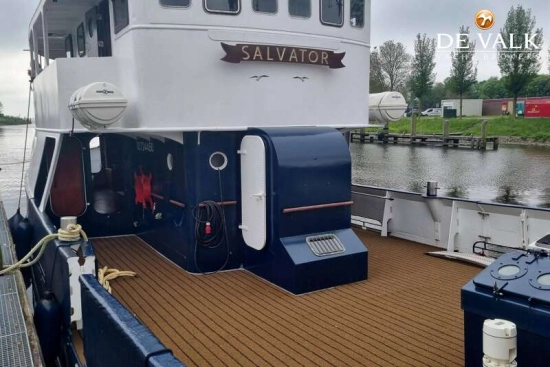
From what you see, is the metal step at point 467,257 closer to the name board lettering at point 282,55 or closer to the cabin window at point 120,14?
the name board lettering at point 282,55

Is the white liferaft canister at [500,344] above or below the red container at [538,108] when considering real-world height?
below

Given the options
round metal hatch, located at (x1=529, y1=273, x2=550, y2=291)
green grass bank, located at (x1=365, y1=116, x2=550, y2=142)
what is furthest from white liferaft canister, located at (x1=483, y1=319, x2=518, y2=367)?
green grass bank, located at (x1=365, y1=116, x2=550, y2=142)

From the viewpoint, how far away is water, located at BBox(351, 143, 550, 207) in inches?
964

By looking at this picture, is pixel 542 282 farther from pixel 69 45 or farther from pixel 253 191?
pixel 69 45

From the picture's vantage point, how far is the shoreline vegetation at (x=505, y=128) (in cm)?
4134

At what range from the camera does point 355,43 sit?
709cm

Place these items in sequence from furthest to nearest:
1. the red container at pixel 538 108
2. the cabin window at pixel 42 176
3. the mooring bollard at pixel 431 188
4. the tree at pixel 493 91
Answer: the tree at pixel 493 91
the red container at pixel 538 108
the cabin window at pixel 42 176
the mooring bollard at pixel 431 188

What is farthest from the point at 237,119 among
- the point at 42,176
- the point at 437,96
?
the point at 437,96

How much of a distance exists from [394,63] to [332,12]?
165 ft

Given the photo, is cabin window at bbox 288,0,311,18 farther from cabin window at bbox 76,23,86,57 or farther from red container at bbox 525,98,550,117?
red container at bbox 525,98,550,117

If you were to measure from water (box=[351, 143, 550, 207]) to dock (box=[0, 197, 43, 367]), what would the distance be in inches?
802

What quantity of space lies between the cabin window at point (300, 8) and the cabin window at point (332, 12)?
0.75ft

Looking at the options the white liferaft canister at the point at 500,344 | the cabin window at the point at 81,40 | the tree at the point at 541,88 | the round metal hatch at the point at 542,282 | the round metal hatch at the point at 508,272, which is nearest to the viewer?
the white liferaft canister at the point at 500,344

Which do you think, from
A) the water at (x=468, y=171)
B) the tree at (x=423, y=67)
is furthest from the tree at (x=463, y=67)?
the water at (x=468, y=171)
